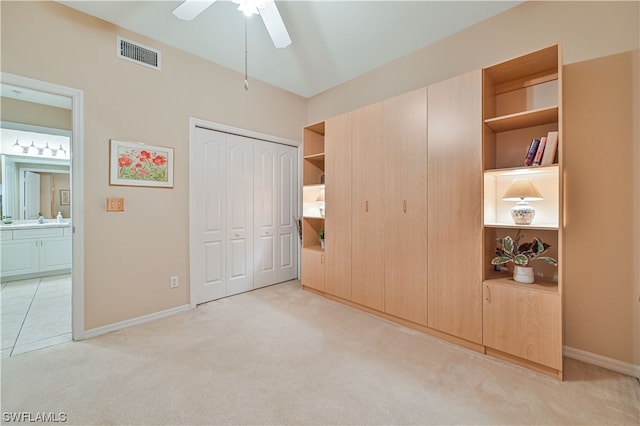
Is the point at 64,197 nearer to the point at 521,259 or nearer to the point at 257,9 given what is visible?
the point at 257,9

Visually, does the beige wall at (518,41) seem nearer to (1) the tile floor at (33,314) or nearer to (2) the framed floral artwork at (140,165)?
(2) the framed floral artwork at (140,165)

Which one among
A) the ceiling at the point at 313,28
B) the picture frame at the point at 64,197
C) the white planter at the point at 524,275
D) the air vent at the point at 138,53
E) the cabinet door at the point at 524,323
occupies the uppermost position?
the ceiling at the point at 313,28

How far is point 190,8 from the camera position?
1869 mm

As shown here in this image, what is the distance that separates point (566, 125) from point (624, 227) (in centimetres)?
84

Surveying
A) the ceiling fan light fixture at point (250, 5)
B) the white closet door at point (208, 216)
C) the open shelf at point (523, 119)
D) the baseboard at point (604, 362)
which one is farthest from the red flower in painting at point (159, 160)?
the baseboard at point (604, 362)

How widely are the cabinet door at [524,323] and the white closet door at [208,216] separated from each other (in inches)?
114

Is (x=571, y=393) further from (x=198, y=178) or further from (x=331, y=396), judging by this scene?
(x=198, y=178)

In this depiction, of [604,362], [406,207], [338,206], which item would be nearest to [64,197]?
[338,206]

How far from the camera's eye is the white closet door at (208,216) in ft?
10.1

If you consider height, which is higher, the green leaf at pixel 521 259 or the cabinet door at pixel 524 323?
the green leaf at pixel 521 259

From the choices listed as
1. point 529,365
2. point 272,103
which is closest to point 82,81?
point 272,103

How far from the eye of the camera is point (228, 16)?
2412 mm

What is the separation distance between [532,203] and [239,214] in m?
3.17

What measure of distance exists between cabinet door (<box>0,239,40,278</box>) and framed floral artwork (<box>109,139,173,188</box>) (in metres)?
3.20
